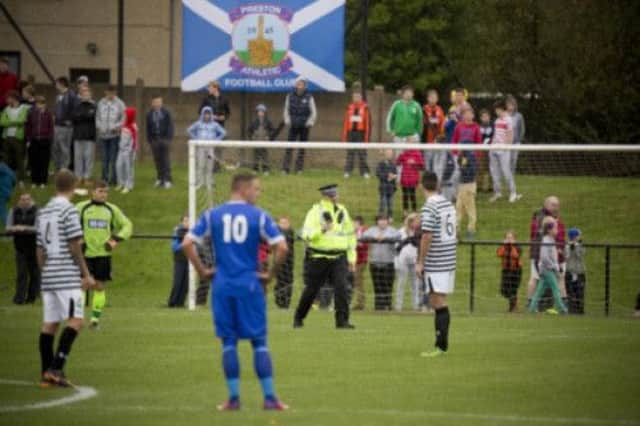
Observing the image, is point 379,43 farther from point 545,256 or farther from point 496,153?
point 545,256

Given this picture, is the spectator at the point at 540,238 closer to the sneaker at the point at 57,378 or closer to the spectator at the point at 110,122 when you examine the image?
the spectator at the point at 110,122

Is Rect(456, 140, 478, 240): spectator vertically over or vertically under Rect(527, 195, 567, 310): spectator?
over

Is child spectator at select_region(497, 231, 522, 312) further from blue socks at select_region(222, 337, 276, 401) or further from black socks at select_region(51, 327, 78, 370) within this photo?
blue socks at select_region(222, 337, 276, 401)

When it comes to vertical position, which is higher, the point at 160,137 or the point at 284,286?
the point at 160,137

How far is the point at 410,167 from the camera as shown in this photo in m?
26.1

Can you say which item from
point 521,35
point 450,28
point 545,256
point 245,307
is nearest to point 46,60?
point 521,35

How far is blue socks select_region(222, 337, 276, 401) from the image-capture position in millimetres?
12203

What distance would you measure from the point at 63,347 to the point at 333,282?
22.8 feet

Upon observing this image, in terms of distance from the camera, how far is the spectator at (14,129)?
99.4 feet

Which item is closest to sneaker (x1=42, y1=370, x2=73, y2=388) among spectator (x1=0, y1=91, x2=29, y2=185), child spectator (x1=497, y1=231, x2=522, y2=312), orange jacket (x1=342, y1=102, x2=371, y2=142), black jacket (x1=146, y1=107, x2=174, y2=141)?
child spectator (x1=497, y1=231, x2=522, y2=312)

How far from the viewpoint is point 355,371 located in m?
15.4

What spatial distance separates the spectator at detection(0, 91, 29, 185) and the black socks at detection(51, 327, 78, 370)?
1693cm

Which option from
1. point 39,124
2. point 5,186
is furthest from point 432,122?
point 5,186

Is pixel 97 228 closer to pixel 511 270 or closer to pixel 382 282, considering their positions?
pixel 382 282
